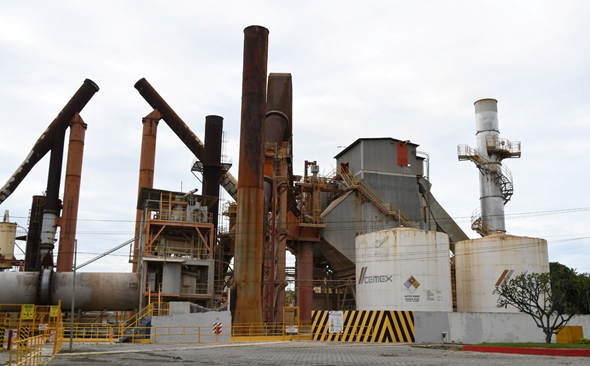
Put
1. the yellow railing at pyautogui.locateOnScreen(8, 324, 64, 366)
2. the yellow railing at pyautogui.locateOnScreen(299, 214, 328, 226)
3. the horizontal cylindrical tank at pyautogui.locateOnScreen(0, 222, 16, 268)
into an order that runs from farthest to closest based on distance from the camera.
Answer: the horizontal cylindrical tank at pyautogui.locateOnScreen(0, 222, 16, 268) < the yellow railing at pyautogui.locateOnScreen(299, 214, 328, 226) < the yellow railing at pyautogui.locateOnScreen(8, 324, 64, 366)

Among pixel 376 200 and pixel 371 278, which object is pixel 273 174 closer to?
pixel 376 200

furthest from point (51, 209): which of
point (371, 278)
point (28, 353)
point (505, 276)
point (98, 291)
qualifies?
point (505, 276)

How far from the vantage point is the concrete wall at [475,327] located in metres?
32.3

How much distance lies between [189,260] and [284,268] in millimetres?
9691

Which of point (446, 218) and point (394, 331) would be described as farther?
point (446, 218)

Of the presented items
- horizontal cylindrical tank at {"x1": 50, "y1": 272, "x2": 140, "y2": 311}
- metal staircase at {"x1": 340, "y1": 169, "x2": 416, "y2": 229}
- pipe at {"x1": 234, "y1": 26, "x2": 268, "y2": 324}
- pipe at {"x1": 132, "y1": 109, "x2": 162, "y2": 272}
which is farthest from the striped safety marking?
metal staircase at {"x1": 340, "y1": 169, "x2": 416, "y2": 229}

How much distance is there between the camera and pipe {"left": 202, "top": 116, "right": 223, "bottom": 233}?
173 ft

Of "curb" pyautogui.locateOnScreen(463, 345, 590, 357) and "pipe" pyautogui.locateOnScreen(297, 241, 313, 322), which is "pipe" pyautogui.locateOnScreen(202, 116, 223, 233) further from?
"curb" pyautogui.locateOnScreen(463, 345, 590, 357)

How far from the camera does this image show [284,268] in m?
48.1

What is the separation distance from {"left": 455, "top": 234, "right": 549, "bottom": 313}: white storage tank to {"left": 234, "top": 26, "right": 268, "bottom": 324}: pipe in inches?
652

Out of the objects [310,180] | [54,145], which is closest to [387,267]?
[310,180]

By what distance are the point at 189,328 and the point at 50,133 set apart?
34250 millimetres

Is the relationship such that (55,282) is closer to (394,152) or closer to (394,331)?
(394,331)

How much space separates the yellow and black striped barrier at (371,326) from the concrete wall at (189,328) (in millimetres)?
6336
